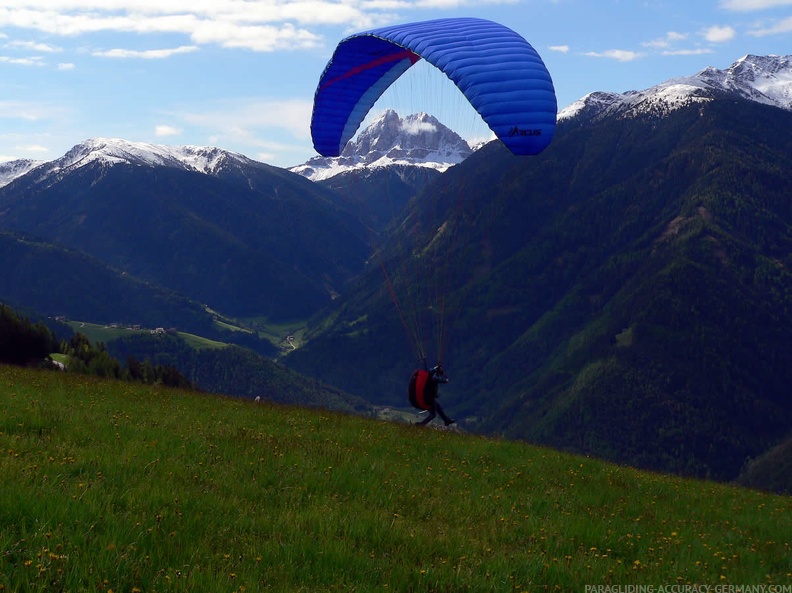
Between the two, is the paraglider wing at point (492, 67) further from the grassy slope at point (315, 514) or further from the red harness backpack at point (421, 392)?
the grassy slope at point (315, 514)

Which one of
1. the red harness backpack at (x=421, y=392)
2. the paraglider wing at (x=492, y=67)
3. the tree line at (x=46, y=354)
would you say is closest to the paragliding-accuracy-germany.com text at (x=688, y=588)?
the paraglider wing at (x=492, y=67)

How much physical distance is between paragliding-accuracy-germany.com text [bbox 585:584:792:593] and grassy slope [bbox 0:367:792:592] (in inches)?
5.7

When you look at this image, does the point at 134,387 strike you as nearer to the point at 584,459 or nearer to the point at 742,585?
the point at 584,459

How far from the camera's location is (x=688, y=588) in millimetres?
7637

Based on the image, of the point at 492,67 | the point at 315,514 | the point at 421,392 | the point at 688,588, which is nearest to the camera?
the point at 688,588

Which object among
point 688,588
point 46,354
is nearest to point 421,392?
point 688,588

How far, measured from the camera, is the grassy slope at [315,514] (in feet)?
21.5

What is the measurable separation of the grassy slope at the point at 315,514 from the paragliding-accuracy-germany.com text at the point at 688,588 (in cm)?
15

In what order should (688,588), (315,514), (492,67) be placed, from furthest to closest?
(492,67) → (315,514) → (688,588)

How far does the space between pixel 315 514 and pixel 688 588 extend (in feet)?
14.2

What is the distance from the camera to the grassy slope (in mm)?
6562

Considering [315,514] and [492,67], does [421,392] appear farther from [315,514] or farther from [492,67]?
[315,514]

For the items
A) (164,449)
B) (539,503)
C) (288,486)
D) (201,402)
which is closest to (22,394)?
(201,402)

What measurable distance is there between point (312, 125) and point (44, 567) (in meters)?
20.9
